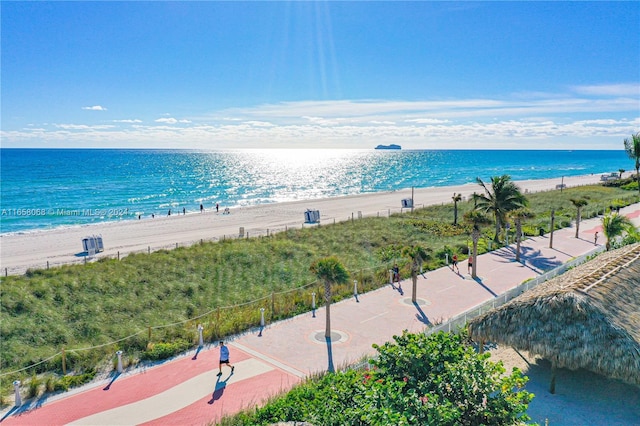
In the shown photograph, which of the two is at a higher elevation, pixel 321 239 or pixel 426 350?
pixel 426 350

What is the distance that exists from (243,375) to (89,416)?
410 cm

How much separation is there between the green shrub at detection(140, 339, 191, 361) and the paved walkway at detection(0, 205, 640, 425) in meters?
0.44

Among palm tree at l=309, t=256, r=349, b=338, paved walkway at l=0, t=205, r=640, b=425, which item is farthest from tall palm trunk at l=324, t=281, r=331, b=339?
paved walkway at l=0, t=205, r=640, b=425

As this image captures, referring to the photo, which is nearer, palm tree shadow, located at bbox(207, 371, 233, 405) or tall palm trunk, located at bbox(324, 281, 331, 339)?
palm tree shadow, located at bbox(207, 371, 233, 405)

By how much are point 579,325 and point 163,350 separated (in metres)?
12.3

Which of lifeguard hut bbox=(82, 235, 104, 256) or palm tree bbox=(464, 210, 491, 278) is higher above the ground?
palm tree bbox=(464, 210, 491, 278)

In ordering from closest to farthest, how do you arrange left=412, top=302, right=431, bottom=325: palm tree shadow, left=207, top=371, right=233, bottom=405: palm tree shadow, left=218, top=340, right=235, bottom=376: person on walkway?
left=207, top=371, right=233, bottom=405: palm tree shadow, left=218, top=340, right=235, bottom=376: person on walkway, left=412, top=302, right=431, bottom=325: palm tree shadow

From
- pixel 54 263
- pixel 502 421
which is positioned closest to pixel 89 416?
pixel 502 421

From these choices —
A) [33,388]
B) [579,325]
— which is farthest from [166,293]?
[579,325]

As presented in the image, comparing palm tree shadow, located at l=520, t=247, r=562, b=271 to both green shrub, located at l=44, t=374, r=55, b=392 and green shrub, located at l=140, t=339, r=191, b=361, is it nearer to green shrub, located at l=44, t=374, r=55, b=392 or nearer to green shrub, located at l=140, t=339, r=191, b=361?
green shrub, located at l=140, t=339, r=191, b=361

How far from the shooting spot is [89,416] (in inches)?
442

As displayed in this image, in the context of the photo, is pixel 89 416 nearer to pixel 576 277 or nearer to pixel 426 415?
pixel 426 415

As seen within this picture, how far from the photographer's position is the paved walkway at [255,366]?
11.3 m

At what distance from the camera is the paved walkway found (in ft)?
37.2
